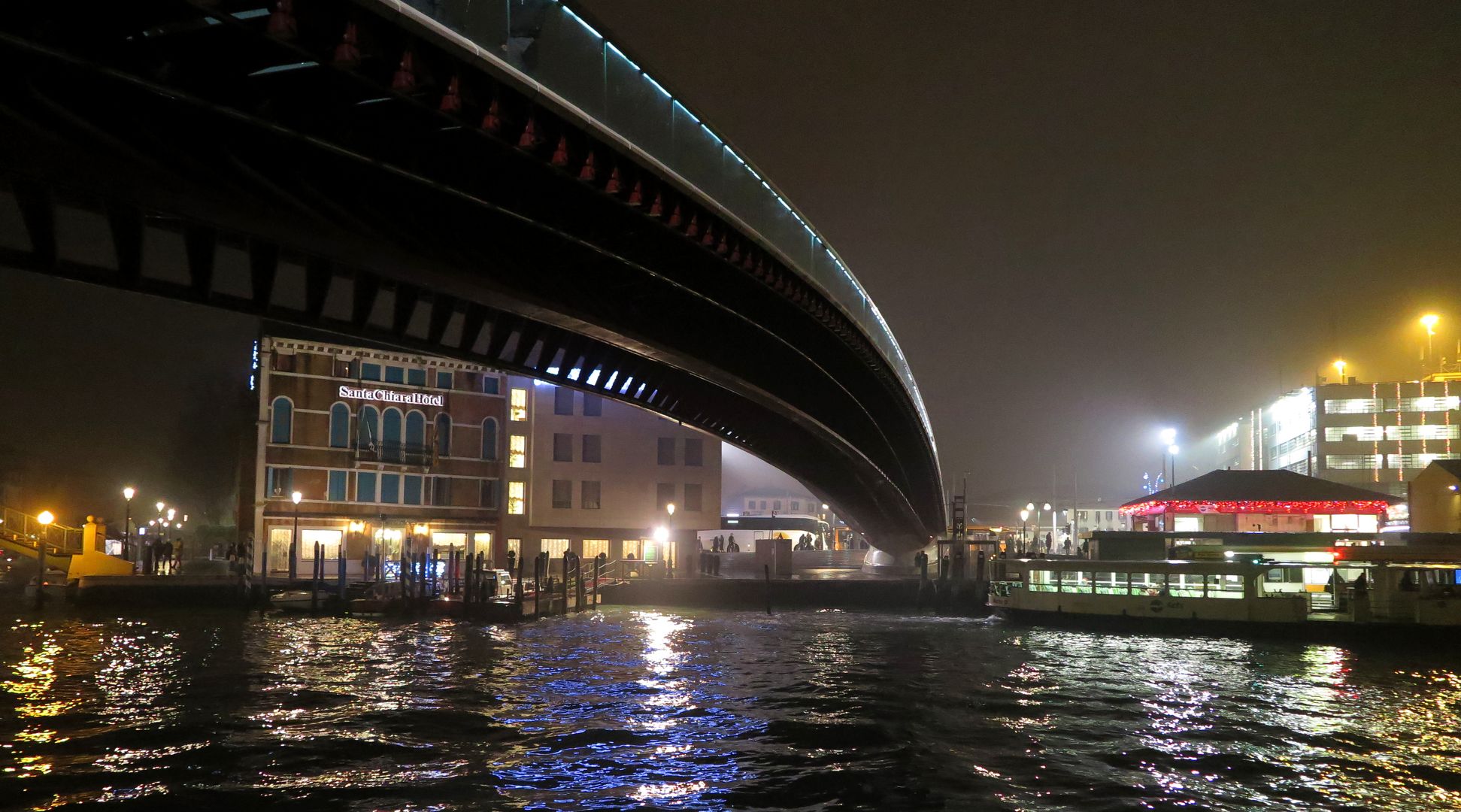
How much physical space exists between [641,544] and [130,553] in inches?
891

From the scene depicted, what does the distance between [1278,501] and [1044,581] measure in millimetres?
17670

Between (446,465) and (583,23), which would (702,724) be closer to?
(583,23)

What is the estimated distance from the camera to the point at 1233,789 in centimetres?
1285

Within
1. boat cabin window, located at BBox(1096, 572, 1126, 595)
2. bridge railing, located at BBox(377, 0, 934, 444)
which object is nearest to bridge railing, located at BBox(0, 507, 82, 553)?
bridge railing, located at BBox(377, 0, 934, 444)

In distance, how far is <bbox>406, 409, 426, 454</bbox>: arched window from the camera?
150ft

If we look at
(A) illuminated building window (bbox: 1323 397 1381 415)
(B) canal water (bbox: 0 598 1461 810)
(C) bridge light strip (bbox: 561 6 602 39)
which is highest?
(A) illuminated building window (bbox: 1323 397 1381 415)

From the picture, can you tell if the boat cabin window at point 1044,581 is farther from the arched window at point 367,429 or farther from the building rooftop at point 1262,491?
the arched window at point 367,429

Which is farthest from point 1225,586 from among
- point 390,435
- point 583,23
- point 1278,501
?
point 390,435

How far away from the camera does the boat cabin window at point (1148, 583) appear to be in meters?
33.7

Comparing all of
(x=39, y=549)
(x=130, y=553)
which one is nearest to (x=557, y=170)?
(x=39, y=549)

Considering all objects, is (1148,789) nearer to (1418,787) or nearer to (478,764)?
(1418,787)

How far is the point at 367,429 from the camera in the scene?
147ft

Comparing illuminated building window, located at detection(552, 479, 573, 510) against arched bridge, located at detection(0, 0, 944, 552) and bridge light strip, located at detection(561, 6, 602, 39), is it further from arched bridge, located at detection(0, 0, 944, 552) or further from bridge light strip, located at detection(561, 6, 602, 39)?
bridge light strip, located at detection(561, 6, 602, 39)

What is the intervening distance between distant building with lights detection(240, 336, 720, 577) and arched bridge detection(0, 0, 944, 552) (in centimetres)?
2253
